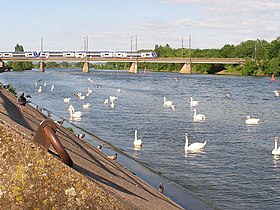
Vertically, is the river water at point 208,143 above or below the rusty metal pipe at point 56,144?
below

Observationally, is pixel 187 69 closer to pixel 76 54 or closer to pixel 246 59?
pixel 246 59

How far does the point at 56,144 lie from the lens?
8.71 feet

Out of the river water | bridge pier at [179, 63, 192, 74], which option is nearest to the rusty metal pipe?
the river water

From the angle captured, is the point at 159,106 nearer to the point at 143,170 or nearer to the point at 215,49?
the point at 143,170

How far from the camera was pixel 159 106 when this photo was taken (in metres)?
47.3

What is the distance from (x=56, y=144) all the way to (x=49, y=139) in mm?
59

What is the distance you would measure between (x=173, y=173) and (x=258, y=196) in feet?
13.4

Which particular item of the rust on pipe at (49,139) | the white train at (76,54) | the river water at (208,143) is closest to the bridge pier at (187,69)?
the white train at (76,54)

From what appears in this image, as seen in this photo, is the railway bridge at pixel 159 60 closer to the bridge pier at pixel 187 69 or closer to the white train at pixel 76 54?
the bridge pier at pixel 187 69

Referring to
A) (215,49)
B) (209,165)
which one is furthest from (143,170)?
(215,49)

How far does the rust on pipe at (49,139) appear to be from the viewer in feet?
8.75

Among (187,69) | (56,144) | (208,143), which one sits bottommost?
(208,143)

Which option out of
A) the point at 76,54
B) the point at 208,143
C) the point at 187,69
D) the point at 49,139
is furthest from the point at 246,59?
the point at 49,139

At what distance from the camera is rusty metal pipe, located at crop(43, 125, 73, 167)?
8.73 ft
